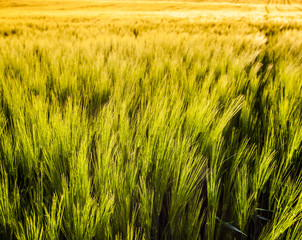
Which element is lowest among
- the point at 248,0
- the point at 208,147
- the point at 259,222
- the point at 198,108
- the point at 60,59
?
the point at 259,222

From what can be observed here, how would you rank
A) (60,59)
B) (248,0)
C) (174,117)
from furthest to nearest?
1. (248,0)
2. (60,59)
3. (174,117)

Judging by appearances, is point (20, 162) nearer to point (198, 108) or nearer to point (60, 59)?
point (198, 108)

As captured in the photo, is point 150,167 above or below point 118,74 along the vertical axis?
below

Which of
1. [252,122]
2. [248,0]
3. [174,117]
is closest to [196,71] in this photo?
[252,122]

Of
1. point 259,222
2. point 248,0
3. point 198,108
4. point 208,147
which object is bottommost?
point 259,222

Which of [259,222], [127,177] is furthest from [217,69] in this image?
[127,177]

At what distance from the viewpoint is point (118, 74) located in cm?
136

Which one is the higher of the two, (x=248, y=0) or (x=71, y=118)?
(x=248, y=0)

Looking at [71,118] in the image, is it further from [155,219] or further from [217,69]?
[217,69]

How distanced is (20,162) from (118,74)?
2.79ft

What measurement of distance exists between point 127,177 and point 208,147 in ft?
1.06

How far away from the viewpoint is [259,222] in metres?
0.60

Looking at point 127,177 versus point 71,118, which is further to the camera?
point 71,118

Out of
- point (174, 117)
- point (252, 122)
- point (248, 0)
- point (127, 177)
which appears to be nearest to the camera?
point (127, 177)
